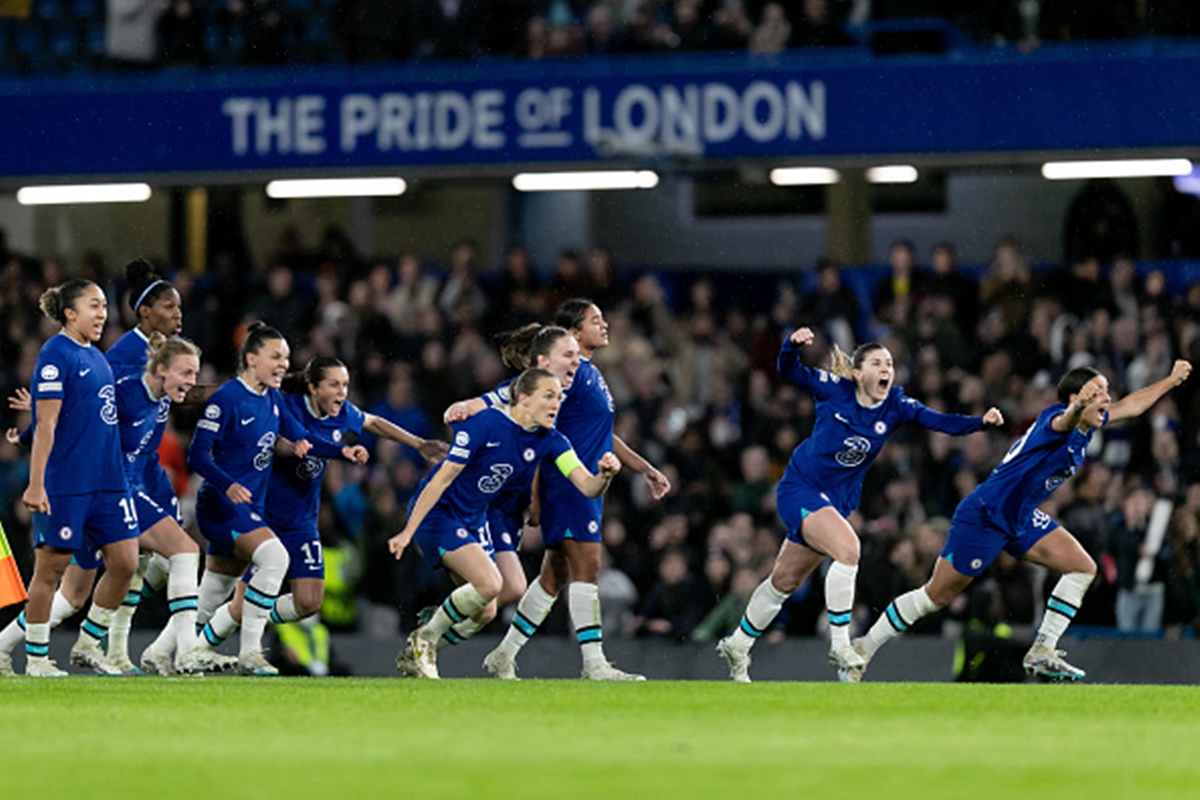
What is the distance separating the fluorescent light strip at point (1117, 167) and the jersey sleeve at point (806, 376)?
8269mm

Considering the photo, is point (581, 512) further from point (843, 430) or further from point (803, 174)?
point (803, 174)

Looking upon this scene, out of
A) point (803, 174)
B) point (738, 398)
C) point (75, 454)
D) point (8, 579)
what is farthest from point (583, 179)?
point (8, 579)

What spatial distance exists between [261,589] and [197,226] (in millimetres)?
14441

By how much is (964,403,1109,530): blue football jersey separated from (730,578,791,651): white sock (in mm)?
1375

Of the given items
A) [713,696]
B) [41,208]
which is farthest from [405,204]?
[713,696]

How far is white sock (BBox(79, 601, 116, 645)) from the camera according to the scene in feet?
42.9

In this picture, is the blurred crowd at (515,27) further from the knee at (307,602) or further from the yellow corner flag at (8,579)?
the yellow corner flag at (8,579)

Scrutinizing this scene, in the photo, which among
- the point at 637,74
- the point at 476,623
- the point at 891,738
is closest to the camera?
the point at 891,738

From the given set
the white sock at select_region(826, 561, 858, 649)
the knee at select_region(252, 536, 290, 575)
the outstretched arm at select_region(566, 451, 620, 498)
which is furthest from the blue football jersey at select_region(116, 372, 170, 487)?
the white sock at select_region(826, 561, 858, 649)

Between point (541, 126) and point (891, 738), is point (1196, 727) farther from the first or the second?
point (541, 126)

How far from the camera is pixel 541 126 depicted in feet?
71.1

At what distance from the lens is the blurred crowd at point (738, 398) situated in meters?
17.4

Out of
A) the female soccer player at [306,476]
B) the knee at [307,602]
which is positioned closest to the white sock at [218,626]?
the female soccer player at [306,476]

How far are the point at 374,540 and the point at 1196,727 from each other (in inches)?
430
